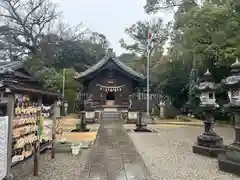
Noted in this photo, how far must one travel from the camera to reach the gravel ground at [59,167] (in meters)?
6.00

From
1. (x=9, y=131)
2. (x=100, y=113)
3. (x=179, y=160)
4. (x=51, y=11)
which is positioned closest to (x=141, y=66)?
(x=100, y=113)

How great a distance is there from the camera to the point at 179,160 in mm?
8016

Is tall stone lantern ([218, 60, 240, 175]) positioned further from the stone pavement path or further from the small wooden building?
the small wooden building

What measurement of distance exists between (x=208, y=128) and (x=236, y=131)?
2.08m

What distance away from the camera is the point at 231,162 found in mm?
6785

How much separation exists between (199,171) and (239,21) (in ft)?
35.9

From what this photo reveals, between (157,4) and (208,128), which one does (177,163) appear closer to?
(208,128)

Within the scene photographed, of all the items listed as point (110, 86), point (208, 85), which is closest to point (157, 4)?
point (110, 86)

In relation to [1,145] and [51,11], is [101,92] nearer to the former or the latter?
[51,11]

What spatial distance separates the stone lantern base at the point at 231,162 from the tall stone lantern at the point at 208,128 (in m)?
1.50

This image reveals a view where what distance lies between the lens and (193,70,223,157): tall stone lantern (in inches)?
345

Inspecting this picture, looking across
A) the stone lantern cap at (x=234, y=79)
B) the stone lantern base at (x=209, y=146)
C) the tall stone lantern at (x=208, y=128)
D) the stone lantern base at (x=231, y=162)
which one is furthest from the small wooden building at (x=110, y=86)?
the stone lantern base at (x=231, y=162)

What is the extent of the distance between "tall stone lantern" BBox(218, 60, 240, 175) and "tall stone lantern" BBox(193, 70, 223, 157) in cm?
130

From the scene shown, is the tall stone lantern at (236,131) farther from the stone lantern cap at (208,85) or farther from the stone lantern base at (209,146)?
the stone lantern cap at (208,85)
